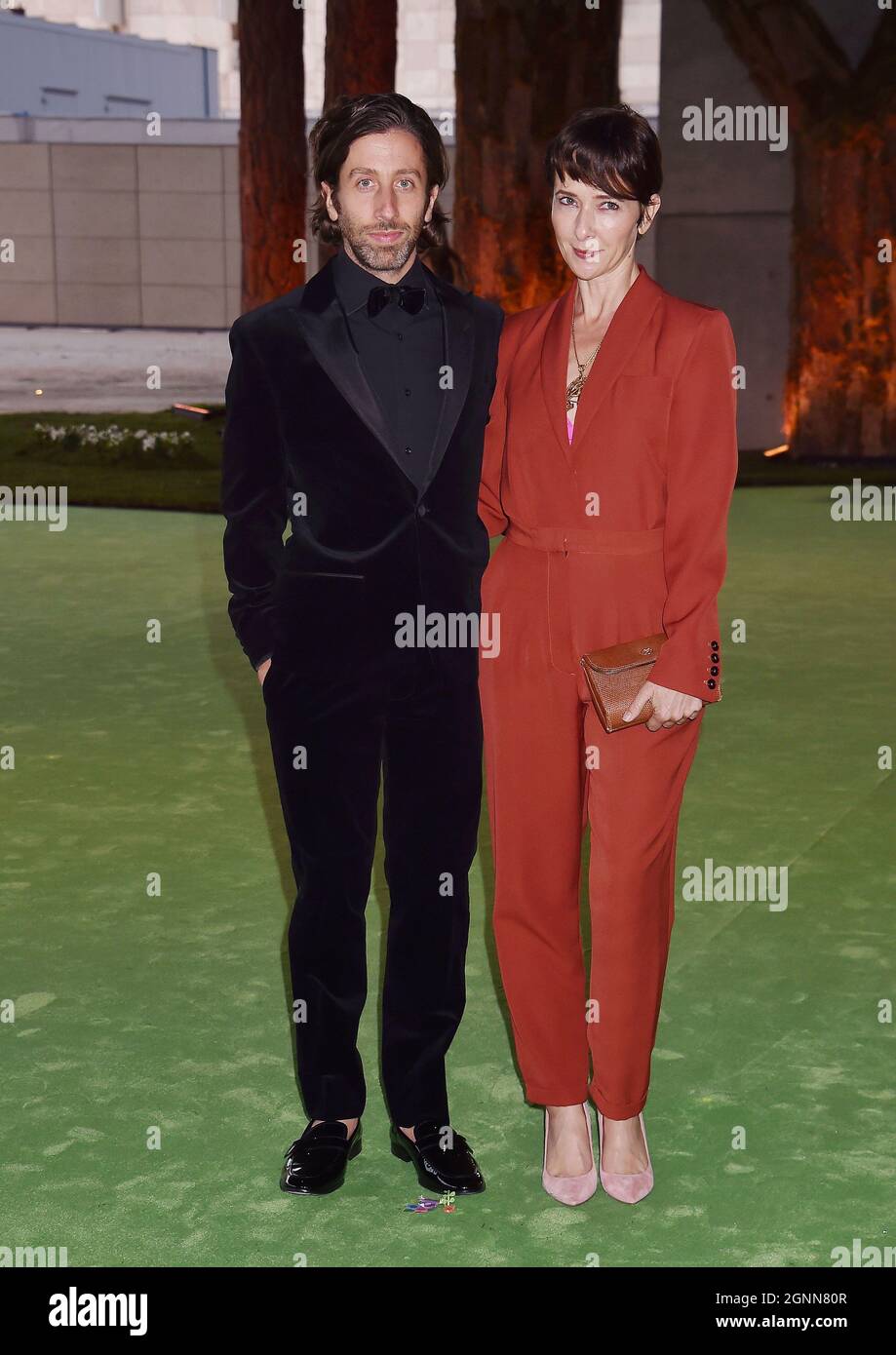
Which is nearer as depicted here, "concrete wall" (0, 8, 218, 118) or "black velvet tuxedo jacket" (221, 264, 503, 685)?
"black velvet tuxedo jacket" (221, 264, 503, 685)

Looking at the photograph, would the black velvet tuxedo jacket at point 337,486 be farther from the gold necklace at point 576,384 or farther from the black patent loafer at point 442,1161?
the black patent loafer at point 442,1161

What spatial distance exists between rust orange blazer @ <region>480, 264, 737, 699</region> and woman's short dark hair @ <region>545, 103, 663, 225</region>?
207 millimetres

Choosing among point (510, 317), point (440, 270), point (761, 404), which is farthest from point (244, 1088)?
point (761, 404)

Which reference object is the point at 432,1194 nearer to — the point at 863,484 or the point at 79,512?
the point at 79,512

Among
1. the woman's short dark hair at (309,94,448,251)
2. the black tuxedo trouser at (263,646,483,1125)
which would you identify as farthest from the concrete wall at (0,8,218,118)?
the black tuxedo trouser at (263,646,483,1125)

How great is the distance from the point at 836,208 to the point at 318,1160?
46.1 ft

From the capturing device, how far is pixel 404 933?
3.65 metres

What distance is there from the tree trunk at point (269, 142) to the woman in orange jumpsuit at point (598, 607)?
1534cm

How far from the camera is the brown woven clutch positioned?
3312 mm

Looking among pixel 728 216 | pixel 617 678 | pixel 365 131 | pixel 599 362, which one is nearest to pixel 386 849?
pixel 617 678

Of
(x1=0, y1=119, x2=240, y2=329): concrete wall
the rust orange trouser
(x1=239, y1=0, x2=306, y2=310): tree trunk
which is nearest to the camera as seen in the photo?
the rust orange trouser

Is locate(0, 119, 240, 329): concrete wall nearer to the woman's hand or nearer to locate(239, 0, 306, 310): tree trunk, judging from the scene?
locate(239, 0, 306, 310): tree trunk

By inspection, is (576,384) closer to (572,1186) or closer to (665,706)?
(665,706)

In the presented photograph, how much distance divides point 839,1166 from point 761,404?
48.2ft
